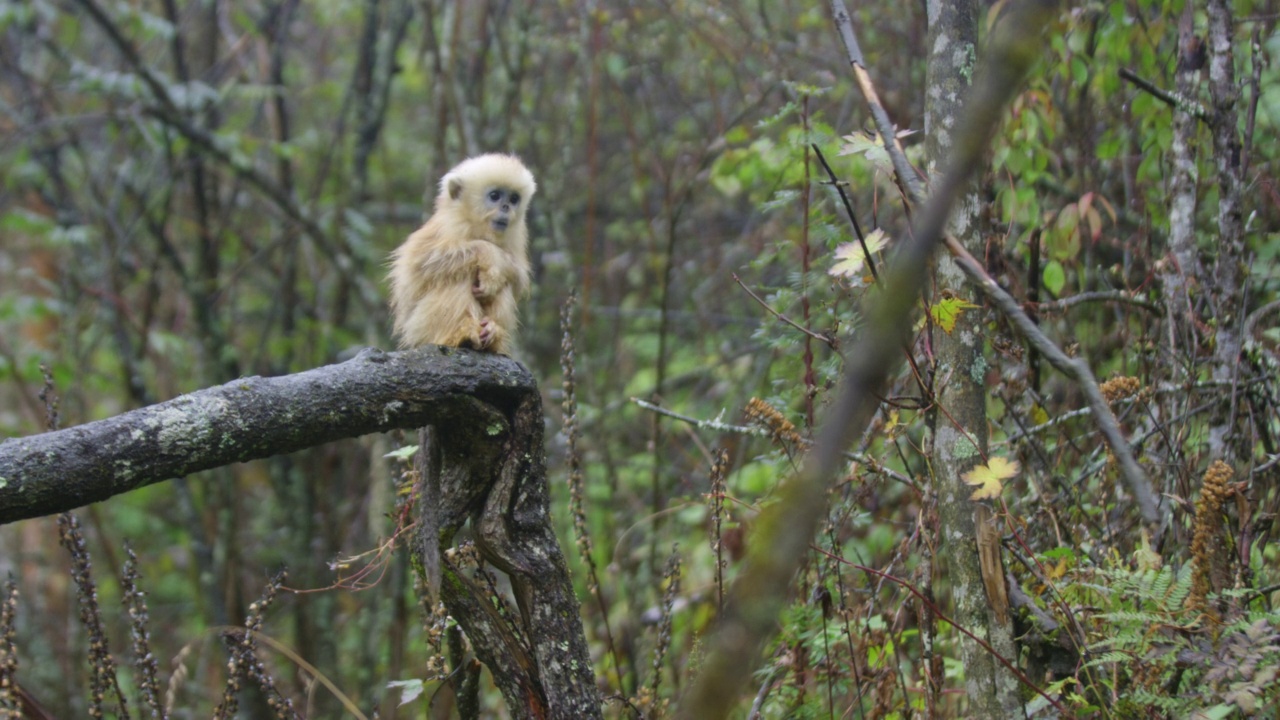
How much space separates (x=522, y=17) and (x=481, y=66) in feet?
1.78

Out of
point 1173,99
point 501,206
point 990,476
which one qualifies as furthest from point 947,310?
point 501,206

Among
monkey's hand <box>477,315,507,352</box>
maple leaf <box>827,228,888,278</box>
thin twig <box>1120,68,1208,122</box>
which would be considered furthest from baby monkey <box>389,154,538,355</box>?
thin twig <box>1120,68,1208,122</box>

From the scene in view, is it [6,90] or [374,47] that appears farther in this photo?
[6,90]

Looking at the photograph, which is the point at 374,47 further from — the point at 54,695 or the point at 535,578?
the point at 535,578

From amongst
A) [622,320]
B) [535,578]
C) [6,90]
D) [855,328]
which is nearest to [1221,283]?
[855,328]

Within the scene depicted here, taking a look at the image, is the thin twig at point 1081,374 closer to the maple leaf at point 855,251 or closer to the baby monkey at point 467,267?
the maple leaf at point 855,251

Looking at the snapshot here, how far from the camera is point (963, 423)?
2875 millimetres

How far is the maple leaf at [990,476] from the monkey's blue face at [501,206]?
7.59 ft

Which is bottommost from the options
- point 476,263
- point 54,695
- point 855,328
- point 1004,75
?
point 54,695

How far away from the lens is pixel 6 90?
1029cm

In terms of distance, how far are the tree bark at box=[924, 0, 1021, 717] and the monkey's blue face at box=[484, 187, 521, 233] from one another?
6.23 ft

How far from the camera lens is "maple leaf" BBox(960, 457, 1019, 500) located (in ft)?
8.56

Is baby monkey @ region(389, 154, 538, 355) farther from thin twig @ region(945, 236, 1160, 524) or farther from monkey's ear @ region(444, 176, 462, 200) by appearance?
thin twig @ region(945, 236, 1160, 524)

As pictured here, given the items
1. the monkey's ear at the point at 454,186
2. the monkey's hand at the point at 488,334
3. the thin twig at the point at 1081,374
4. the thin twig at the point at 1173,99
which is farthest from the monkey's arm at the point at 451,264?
the thin twig at the point at 1173,99
